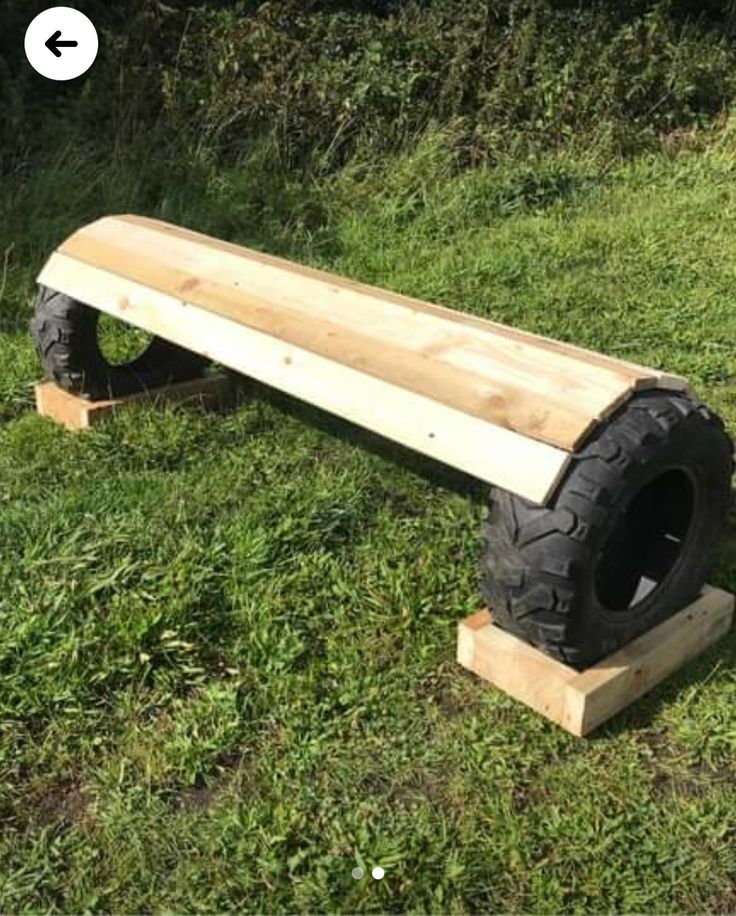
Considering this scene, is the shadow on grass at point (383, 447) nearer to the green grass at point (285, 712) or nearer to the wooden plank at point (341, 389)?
the green grass at point (285, 712)

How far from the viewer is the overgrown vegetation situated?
7.13 feet

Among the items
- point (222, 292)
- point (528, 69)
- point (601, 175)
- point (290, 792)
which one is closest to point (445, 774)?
point (290, 792)

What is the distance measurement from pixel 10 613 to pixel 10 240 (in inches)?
131

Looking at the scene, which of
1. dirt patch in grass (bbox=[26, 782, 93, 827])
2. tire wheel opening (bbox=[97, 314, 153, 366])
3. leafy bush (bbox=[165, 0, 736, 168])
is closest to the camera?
dirt patch in grass (bbox=[26, 782, 93, 827])

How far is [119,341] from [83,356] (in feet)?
2.26

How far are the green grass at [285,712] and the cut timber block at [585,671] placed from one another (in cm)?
5

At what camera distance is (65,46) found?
7555mm

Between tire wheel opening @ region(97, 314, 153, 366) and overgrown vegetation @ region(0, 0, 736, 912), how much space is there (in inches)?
12.4

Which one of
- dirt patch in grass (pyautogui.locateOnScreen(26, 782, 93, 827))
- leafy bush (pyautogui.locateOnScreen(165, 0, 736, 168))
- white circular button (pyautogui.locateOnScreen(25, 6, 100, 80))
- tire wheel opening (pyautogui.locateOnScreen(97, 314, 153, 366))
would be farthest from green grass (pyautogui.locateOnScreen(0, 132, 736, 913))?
white circular button (pyautogui.locateOnScreen(25, 6, 100, 80))

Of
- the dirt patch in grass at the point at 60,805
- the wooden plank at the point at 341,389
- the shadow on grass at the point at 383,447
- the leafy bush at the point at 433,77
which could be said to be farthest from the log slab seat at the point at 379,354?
the leafy bush at the point at 433,77

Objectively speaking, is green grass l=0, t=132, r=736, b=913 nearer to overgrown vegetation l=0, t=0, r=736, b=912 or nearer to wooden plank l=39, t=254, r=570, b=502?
overgrown vegetation l=0, t=0, r=736, b=912

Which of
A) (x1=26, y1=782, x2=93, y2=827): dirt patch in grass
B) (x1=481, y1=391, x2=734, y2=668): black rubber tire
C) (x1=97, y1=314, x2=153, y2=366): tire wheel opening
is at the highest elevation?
(x1=481, y1=391, x2=734, y2=668): black rubber tire

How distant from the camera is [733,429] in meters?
3.91

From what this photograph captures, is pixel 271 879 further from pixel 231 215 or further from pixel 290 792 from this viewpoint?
pixel 231 215
